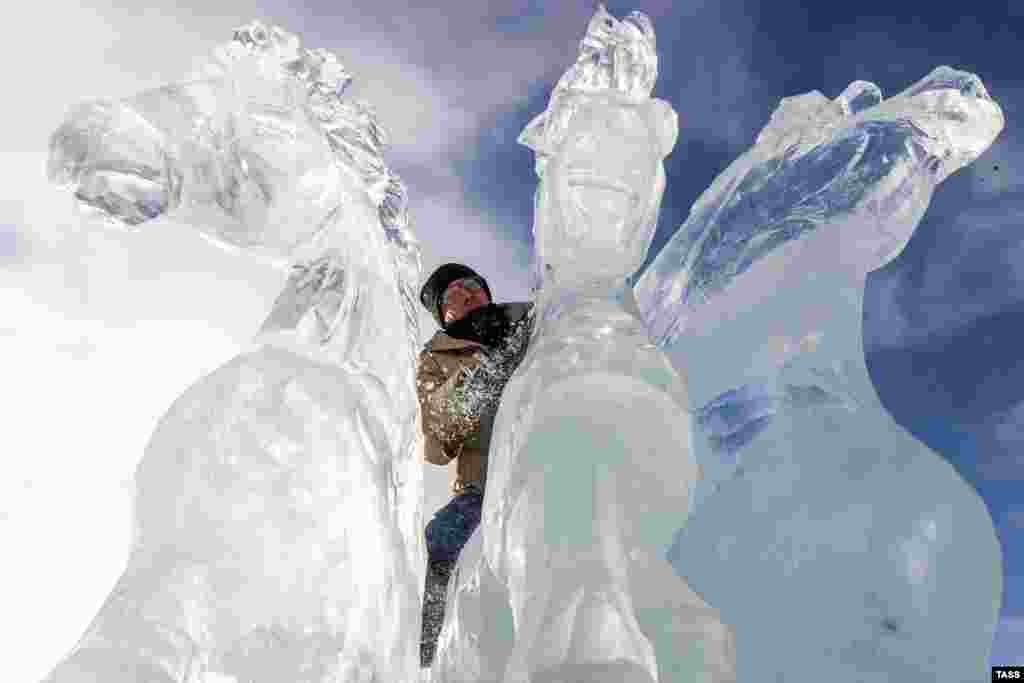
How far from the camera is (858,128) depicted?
6.42 feet

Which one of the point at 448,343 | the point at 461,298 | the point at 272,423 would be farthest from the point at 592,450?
the point at 461,298

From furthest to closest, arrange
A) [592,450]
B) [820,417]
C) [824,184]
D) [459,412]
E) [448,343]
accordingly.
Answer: [448,343]
[459,412]
[824,184]
[820,417]
[592,450]

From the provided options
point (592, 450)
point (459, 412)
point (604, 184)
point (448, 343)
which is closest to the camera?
point (592, 450)

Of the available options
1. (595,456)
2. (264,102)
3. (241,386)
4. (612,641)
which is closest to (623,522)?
(595,456)

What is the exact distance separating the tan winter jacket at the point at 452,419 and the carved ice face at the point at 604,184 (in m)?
1.29

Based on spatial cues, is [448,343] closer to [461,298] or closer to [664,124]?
[461,298]

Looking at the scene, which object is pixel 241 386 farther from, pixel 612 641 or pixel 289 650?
pixel 612 641

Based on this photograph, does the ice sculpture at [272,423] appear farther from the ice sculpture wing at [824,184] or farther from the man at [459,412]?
the man at [459,412]

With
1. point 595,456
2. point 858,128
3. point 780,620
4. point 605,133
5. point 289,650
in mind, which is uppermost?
point 858,128

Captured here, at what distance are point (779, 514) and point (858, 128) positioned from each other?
2.68 ft

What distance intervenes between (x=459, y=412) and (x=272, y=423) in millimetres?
1603

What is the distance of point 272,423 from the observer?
4.94 ft

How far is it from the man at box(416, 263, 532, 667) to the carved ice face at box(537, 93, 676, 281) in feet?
2.98

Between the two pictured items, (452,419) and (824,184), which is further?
(452,419)
